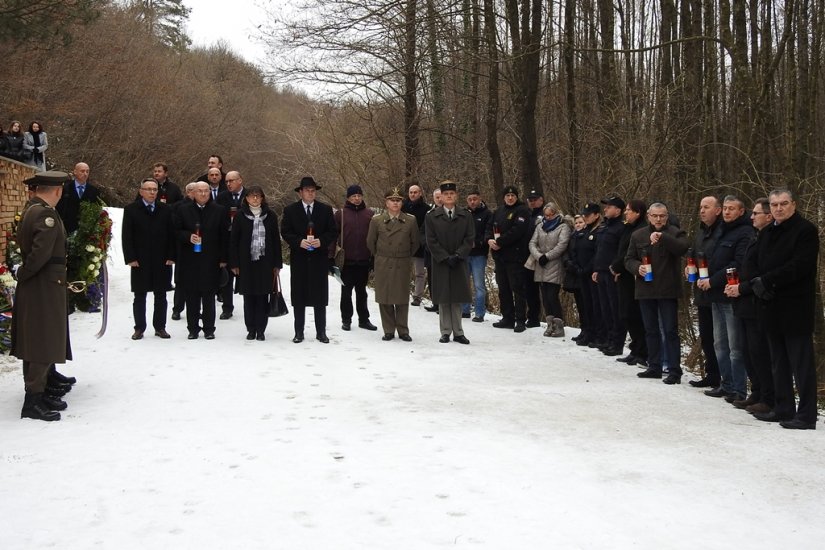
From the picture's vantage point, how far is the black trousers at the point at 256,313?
10.9 metres

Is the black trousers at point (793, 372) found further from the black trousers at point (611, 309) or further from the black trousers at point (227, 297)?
the black trousers at point (227, 297)

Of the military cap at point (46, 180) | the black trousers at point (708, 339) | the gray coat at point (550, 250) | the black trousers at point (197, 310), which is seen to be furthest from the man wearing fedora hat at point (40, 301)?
the gray coat at point (550, 250)

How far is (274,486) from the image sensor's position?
209 inches

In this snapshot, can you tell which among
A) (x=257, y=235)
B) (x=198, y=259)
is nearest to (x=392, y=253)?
(x=257, y=235)

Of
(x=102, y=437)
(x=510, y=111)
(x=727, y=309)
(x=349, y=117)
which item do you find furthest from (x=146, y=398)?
(x=510, y=111)

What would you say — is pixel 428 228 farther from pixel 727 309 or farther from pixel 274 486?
A: pixel 274 486

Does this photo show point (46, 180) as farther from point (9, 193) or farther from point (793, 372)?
point (9, 193)

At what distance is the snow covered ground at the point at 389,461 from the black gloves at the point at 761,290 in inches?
43.6

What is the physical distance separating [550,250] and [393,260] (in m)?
2.30

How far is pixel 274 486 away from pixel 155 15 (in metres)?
50.6

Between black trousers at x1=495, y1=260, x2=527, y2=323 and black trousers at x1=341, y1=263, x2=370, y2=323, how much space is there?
206 cm

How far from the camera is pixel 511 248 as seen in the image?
1238 cm

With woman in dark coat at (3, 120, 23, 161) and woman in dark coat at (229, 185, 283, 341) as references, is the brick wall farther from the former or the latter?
woman in dark coat at (229, 185, 283, 341)

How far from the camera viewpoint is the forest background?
1410 centimetres
